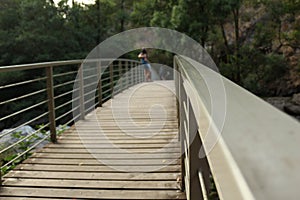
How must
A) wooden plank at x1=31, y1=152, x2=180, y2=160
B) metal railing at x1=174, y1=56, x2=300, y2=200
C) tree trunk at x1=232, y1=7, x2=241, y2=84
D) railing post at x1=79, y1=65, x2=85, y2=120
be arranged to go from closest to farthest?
metal railing at x1=174, y1=56, x2=300, y2=200, wooden plank at x1=31, y1=152, x2=180, y2=160, railing post at x1=79, y1=65, x2=85, y2=120, tree trunk at x1=232, y1=7, x2=241, y2=84

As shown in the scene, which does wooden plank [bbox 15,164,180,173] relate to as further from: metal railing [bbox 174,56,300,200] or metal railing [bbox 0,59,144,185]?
metal railing [bbox 174,56,300,200]

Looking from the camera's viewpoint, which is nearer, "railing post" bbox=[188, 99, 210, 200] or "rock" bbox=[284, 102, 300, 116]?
"railing post" bbox=[188, 99, 210, 200]

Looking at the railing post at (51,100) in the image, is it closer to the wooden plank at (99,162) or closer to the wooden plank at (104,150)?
the wooden plank at (104,150)

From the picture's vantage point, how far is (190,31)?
47.1 feet

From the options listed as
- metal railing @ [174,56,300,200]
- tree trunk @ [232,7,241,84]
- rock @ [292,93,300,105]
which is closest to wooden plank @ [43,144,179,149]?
metal railing @ [174,56,300,200]

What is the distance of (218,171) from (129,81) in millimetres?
8983

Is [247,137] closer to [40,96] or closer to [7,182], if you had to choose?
[7,182]

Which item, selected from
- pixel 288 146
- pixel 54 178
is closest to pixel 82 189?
pixel 54 178

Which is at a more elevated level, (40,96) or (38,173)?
(38,173)

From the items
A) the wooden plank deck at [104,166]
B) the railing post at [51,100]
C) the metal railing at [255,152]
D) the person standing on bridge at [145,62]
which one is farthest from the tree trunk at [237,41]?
the metal railing at [255,152]

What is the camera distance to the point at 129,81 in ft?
31.1

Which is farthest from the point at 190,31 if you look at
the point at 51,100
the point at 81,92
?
the point at 51,100

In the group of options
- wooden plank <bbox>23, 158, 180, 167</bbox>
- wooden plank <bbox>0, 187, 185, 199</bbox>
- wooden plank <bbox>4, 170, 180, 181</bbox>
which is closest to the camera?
wooden plank <bbox>0, 187, 185, 199</bbox>

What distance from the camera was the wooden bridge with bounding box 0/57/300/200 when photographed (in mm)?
396
